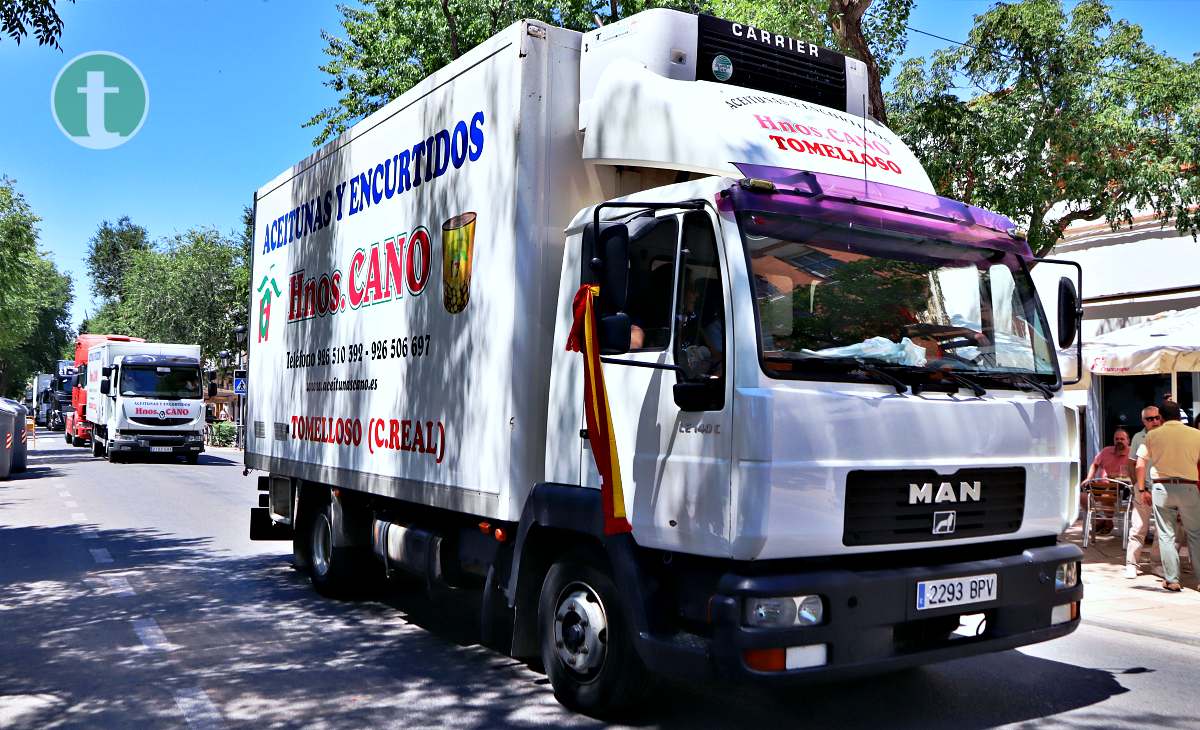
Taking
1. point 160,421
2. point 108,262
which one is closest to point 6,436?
point 160,421

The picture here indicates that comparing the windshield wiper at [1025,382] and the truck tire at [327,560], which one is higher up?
the windshield wiper at [1025,382]

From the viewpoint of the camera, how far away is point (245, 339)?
10789 millimetres

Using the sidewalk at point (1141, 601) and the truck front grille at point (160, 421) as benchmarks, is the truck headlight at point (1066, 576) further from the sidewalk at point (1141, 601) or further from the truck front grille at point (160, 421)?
the truck front grille at point (160, 421)

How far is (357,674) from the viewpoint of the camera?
5992 mm

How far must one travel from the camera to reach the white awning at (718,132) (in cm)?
486

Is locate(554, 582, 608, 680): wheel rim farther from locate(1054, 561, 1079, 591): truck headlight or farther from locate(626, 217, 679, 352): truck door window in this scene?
locate(1054, 561, 1079, 591): truck headlight

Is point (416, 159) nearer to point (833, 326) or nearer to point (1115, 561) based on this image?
point (833, 326)

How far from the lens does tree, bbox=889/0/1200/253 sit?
11.5m

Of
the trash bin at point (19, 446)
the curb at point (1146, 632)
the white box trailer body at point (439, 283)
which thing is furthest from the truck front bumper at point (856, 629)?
the trash bin at point (19, 446)

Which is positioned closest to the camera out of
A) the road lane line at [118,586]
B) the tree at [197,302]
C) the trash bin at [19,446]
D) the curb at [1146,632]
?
the curb at [1146,632]

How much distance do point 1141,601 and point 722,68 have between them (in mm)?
6135

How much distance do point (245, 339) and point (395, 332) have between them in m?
4.67

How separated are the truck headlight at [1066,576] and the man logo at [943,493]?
2.29ft

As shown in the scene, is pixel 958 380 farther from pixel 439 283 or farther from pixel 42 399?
pixel 42 399
